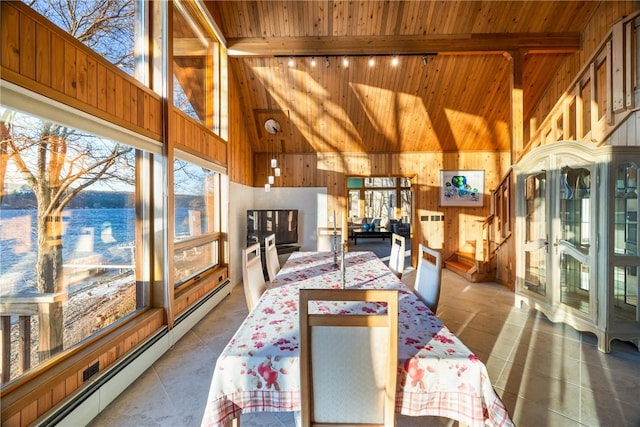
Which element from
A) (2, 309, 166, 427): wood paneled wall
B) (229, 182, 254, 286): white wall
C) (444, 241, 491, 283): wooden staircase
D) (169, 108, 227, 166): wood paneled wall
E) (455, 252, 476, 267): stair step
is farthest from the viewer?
(455, 252, 476, 267): stair step

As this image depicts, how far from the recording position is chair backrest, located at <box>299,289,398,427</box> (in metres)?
1.04

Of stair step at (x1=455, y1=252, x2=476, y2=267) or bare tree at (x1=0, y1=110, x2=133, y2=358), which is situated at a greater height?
bare tree at (x1=0, y1=110, x2=133, y2=358)

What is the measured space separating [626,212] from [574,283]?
0.85 metres

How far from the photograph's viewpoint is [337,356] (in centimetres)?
108

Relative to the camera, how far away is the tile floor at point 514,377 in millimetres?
1783

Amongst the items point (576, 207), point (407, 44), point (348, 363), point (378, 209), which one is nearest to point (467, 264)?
point (576, 207)

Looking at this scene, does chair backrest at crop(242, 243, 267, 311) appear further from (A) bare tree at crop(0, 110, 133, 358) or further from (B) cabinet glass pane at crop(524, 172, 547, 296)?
(B) cabinet glass pane at crop(524, 172, 547, 296)

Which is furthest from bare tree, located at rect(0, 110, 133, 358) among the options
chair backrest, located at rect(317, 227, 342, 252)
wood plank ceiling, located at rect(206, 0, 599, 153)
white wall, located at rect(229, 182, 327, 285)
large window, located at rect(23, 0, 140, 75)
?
chair backrest, located at rect(317, 227, 342, 252)

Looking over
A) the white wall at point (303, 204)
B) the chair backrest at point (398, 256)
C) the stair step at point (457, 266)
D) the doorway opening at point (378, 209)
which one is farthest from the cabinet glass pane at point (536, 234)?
the doorway opening at point (378, 209)

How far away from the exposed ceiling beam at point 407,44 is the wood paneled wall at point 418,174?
221 cm

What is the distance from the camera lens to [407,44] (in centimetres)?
432

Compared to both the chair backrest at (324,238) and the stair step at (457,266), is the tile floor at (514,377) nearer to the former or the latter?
the stair step at (457,266)

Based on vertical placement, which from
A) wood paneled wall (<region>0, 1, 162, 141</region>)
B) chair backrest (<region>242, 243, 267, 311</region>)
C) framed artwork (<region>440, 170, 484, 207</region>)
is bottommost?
chair backrest (<region>242, 243, 267, 311</region>)

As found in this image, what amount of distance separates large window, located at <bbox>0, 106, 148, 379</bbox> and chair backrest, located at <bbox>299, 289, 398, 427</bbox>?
66.2 inches
